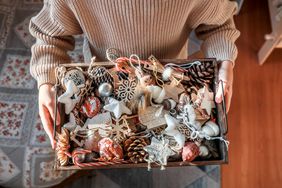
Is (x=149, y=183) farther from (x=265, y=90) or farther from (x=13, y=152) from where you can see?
(x=265, y=90)

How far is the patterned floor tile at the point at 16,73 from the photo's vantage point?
3.54 feet

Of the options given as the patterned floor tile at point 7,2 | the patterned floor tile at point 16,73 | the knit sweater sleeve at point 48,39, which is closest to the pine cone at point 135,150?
the knit sweater sleeve at point 48,39

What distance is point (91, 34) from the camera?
0.61m

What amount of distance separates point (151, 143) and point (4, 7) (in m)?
0.97

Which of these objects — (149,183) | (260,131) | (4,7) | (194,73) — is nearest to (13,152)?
(149,183)

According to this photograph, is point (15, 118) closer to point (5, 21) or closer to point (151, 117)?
point (5, 21)

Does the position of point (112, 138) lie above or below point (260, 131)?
below

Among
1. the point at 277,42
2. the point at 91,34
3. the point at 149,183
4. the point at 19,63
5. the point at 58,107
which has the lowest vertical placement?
the point at 149,183

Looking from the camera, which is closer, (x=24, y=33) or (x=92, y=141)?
(x=92, y=141)

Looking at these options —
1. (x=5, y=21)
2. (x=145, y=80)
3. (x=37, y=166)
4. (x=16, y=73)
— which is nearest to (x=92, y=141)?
(x=145, y=80)

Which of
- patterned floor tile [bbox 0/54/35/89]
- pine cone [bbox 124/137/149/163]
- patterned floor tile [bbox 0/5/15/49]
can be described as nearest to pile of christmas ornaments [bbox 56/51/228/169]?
pine cone [bbox 124/137/149/163]

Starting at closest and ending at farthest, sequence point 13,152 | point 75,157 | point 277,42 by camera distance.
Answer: point 75,157
point 13,152
point 277,42

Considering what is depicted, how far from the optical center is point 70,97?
520 mm

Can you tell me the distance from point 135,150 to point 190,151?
9cm
